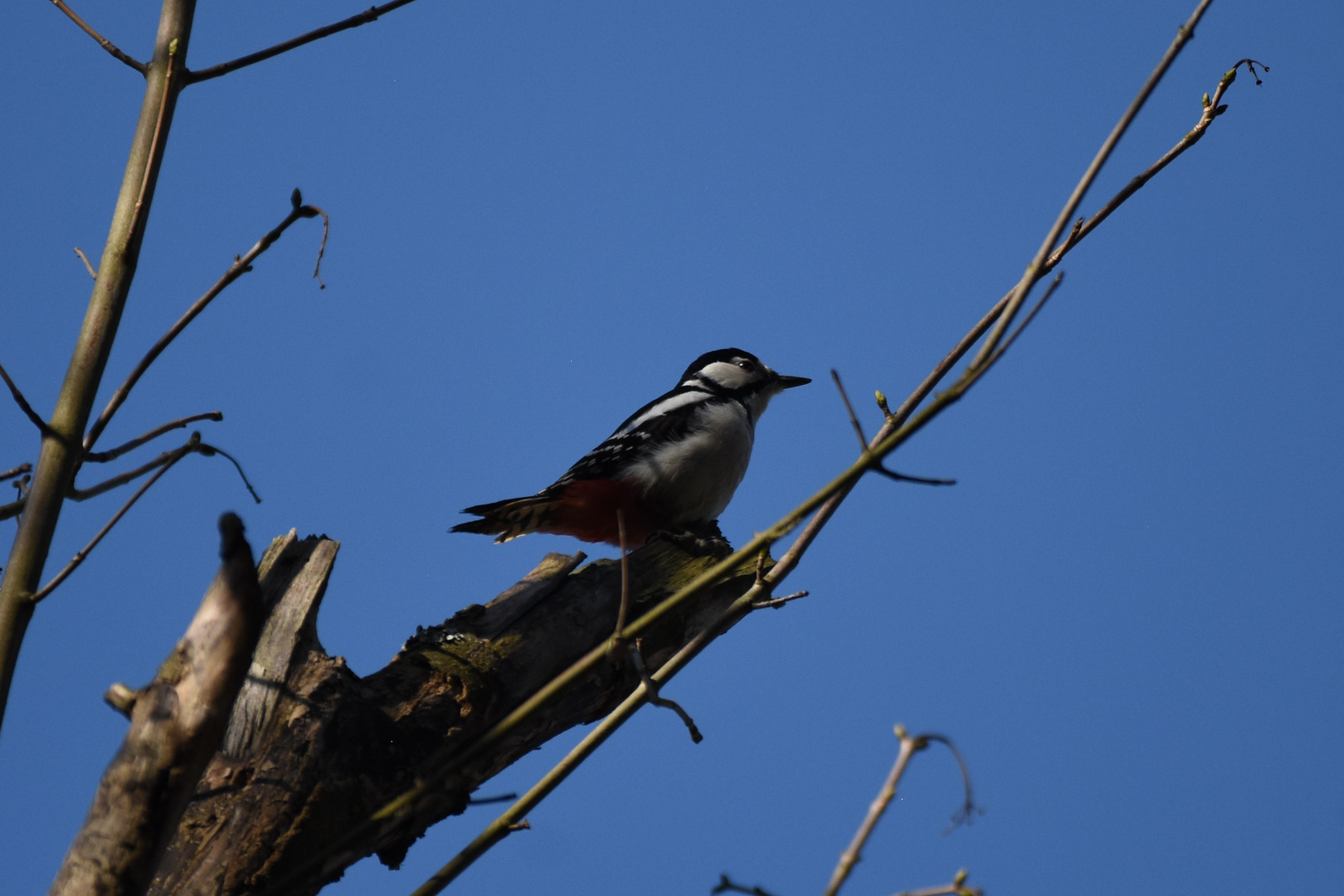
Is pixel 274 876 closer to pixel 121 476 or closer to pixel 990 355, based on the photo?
pixel 121 476

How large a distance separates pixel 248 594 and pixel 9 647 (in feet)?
1.39

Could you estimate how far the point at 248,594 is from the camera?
1.61 m

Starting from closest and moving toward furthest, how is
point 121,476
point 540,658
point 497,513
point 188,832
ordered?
point 121,476 → point 188,832 → point 540,658 → point 497,513

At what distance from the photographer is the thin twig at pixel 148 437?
190 centimetres

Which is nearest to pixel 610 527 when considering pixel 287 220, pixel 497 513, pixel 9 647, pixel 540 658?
pixel 497 513

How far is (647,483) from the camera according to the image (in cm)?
512

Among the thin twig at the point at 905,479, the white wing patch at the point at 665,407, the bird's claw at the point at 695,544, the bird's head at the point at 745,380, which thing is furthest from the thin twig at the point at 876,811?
the bird's head at the point at 745,380

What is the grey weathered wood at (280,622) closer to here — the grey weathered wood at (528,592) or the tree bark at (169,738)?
the grey weathered wood at (528,592)

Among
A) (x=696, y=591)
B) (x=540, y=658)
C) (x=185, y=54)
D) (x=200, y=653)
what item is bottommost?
(x=696, y=591)

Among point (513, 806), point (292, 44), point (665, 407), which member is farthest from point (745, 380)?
point (513, 806)

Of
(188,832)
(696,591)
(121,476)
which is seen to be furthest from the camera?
(188,832)

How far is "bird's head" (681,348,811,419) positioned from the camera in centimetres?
632

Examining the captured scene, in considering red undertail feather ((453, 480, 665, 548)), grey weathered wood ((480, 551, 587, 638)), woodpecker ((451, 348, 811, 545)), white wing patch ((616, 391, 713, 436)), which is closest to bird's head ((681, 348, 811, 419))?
white wing patch ((616, 391, 713, 436))

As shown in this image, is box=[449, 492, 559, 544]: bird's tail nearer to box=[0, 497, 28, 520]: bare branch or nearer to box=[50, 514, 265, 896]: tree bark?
box=[0, 497, 28, 520]: bare branch
